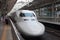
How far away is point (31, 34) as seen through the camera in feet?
35.8

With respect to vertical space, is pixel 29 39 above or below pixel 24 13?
below

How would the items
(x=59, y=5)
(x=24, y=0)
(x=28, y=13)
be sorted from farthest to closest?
(x=24, y=0) < (x=59, y=5) < (x=28, y=13)

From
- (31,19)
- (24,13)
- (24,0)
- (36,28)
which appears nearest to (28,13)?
(24,13)

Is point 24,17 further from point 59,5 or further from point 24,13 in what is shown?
point 59,5

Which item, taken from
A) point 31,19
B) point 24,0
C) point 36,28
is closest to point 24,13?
point 31,19

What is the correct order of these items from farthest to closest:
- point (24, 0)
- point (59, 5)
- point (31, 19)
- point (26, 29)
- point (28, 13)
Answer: point (24, 0) → point (59, 5) → point (28, 13) → point (31, 19) → point (26, 29)

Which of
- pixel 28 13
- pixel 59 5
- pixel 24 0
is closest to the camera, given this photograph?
pixel 28 13

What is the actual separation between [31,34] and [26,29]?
0.87 metres

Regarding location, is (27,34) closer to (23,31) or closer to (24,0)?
(23,31)

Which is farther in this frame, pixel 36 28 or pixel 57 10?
pixel 57 10

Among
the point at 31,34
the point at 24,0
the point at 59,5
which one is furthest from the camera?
the point at 24,0

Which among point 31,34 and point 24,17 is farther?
point 24,17

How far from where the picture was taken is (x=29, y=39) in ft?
38.9

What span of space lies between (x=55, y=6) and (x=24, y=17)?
25040 millimetres
